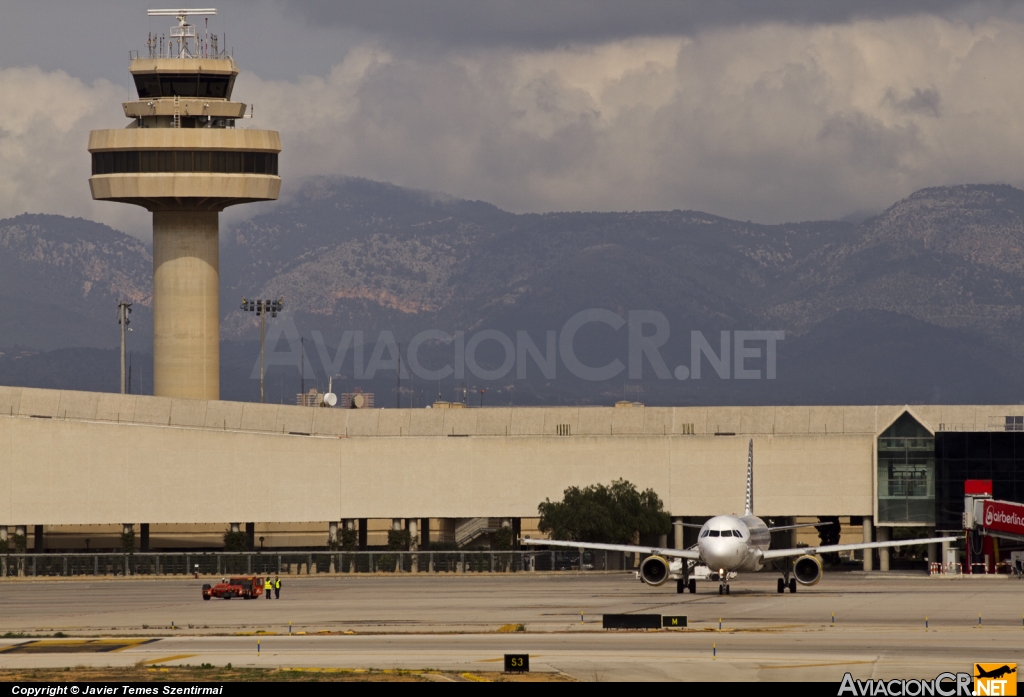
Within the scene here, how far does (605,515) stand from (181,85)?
62526mm

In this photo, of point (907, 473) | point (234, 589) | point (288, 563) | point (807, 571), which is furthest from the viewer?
point (907, 473)

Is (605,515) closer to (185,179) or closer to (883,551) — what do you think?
(883,551)

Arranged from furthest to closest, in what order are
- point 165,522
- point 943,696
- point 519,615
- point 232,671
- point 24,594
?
point 165,522 < point 24,594 < point 519,615 < point 232,671 < point 943,696

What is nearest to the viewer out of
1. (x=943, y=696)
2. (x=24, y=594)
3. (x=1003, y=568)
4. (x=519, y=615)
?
(x=943, y=696)

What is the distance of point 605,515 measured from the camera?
133750 mm

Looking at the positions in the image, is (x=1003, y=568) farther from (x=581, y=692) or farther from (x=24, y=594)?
(x=581, y=692)

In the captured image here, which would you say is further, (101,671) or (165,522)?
(165,522)

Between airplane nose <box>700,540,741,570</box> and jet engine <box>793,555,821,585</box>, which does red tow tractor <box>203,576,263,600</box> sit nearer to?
airplane nose <box>700,540,741,570</box>

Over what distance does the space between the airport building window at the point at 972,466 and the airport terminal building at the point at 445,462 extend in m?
0.15

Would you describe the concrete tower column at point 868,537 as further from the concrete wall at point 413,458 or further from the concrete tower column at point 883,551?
the concrete wall at point 413,458

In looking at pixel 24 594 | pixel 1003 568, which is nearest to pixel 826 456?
pixel 1003 568

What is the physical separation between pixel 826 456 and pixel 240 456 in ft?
172

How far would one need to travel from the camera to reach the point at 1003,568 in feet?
377

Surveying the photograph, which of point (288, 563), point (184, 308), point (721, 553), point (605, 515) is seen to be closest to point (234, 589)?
point (721, 553)
